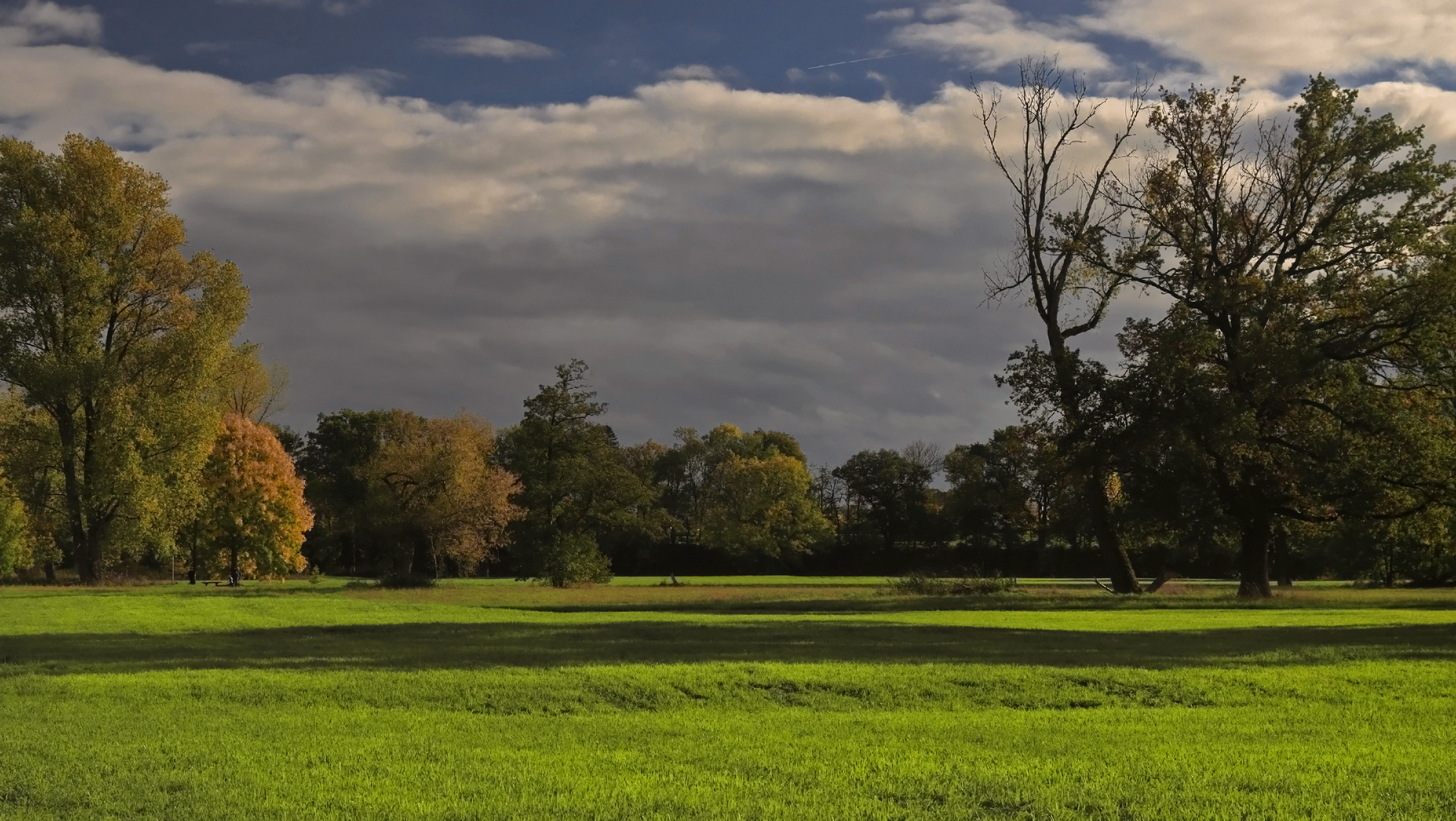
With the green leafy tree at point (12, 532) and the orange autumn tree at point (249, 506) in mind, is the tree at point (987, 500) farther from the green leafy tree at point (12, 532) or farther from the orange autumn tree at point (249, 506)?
the green leafy tree at point (12, 532)

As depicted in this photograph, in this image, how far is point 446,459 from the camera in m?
79.6

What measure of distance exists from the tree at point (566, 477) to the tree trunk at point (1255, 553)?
97.0 feet

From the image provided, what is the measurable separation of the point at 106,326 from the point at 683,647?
34.9 meters

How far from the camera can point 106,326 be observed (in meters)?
44.0

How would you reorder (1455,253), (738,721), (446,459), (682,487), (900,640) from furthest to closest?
1. (682,487)
2. (446,459)
3. (1455,253)
4. (900,640)
5. (738,721)

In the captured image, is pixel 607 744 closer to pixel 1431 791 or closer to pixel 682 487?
pixel 1431 791

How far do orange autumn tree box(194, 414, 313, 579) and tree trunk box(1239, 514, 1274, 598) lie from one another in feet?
144

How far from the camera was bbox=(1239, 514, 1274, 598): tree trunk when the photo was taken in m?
39.2

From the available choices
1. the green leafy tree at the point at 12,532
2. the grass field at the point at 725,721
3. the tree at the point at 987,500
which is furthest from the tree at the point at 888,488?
the grass field at the point at 725,721

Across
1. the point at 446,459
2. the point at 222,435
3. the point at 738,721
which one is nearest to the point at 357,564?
the point at 446,459

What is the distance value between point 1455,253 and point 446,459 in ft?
202

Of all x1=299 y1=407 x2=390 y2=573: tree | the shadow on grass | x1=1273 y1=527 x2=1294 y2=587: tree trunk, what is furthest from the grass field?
x1=299 y1=407 x2=390 y2=573: tree

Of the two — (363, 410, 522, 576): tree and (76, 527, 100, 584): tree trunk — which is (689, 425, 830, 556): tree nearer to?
(363, 410, 522, 576): tree

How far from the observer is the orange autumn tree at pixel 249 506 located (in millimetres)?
56750
